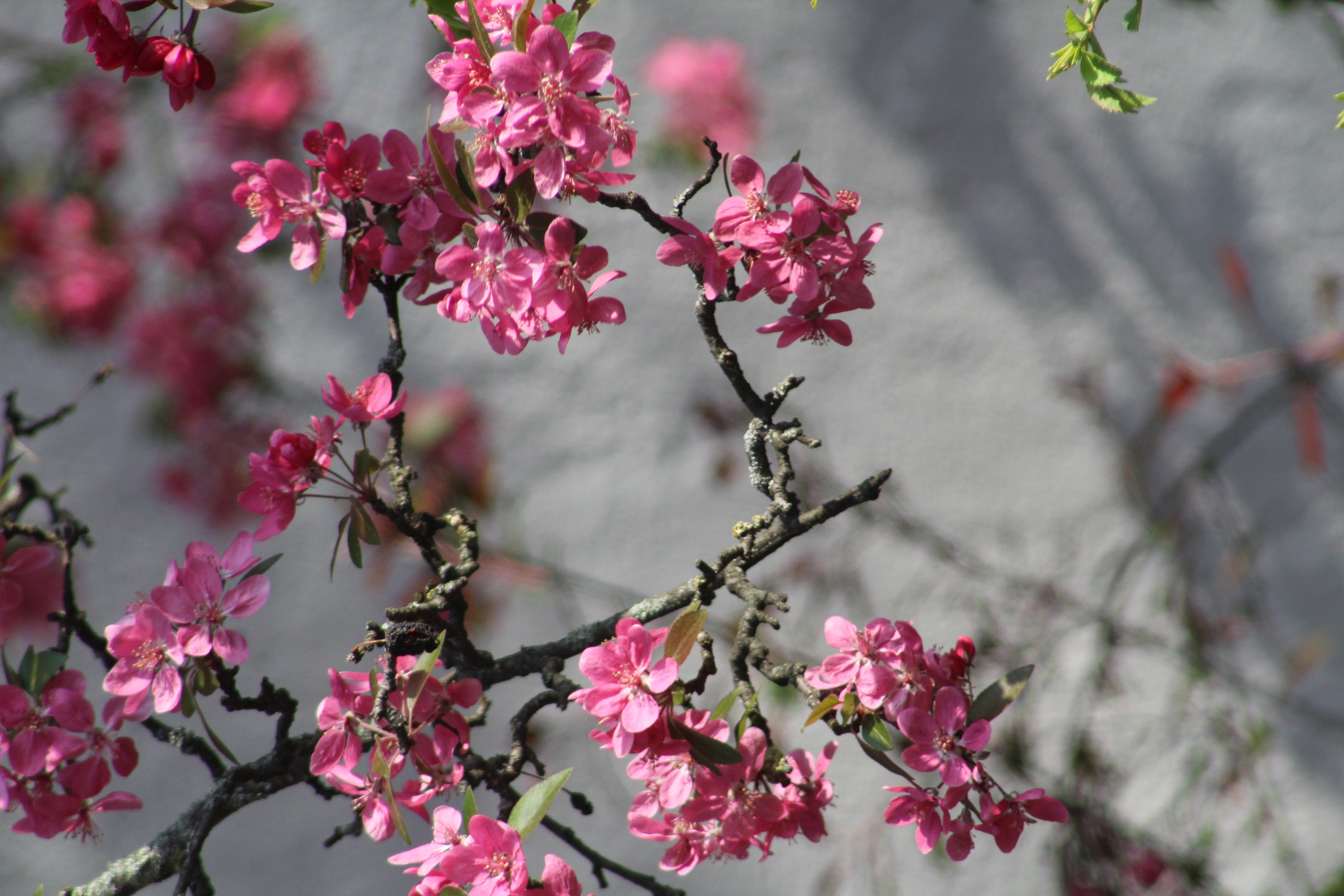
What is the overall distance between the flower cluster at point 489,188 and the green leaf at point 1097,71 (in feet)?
0.85

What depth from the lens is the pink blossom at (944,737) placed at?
1.58ft

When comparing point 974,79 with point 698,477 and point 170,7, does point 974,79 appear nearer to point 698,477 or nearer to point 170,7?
point 698,477

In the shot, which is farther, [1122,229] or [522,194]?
[1122,229]

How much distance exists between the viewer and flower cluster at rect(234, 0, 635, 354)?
467 millimetres

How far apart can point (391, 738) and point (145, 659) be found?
0.51 ft

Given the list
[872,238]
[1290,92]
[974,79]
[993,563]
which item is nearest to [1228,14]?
[1290,92]

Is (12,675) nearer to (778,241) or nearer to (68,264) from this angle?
(778,241)

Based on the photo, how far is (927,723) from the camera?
0.48 metres

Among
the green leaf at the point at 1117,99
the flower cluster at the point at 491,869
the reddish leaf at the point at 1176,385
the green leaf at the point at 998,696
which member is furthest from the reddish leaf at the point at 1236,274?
the flower cluster at the point at 491,869

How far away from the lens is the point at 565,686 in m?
0.51

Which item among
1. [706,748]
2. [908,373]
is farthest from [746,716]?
[908,373]

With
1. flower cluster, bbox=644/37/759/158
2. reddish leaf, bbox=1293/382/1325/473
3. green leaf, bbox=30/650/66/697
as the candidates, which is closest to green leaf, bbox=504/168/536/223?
green leaf, bbox=30/650/66/697

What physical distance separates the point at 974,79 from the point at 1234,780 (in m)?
1.07

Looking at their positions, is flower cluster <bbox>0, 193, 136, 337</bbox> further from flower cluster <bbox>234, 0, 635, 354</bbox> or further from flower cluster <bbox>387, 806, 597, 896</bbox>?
flower cluster <bbox>387, 806, 597, 896</bbox>
